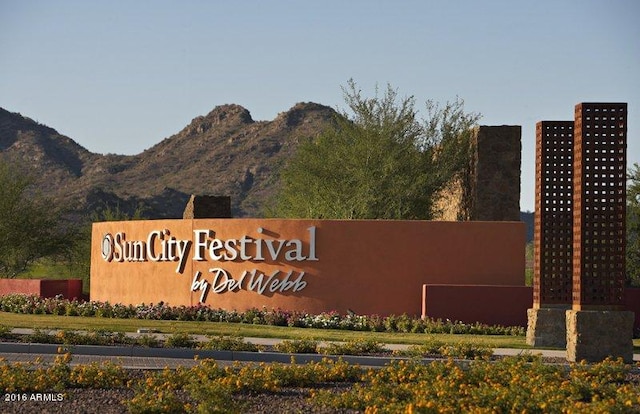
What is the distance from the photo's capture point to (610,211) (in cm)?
2075

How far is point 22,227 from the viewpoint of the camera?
5006cm

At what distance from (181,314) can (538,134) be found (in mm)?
10597

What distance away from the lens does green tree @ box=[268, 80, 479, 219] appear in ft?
118

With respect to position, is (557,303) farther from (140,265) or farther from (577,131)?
(140,265)

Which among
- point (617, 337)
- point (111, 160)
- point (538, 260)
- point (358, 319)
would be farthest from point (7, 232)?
point (111, 160)

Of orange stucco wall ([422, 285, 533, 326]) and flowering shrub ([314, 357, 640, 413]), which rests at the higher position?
orange stucco wall ([422, 285, 533, 326])

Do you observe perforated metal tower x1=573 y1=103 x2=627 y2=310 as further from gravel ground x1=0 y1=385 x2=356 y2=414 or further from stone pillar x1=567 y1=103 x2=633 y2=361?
gravel ground x1=0 y1=385 x2=356 y2=414

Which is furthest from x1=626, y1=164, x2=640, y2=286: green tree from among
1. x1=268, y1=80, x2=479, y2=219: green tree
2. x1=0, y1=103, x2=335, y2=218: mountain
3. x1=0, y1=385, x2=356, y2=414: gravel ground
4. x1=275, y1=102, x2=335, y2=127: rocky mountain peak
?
x1=275, y1=102, x2=335, y2=127: rocky mountain peak

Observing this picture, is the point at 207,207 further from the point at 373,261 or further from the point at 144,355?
the point at 144,355

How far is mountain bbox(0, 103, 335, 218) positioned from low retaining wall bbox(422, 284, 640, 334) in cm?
6832

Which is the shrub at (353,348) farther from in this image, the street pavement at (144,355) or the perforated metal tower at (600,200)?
the perforated metal tower at (600,200)

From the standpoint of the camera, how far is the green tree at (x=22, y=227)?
4950 centimetres

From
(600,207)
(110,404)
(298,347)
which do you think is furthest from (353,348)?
(110,404)

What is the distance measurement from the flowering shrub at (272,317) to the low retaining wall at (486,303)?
32 cm
